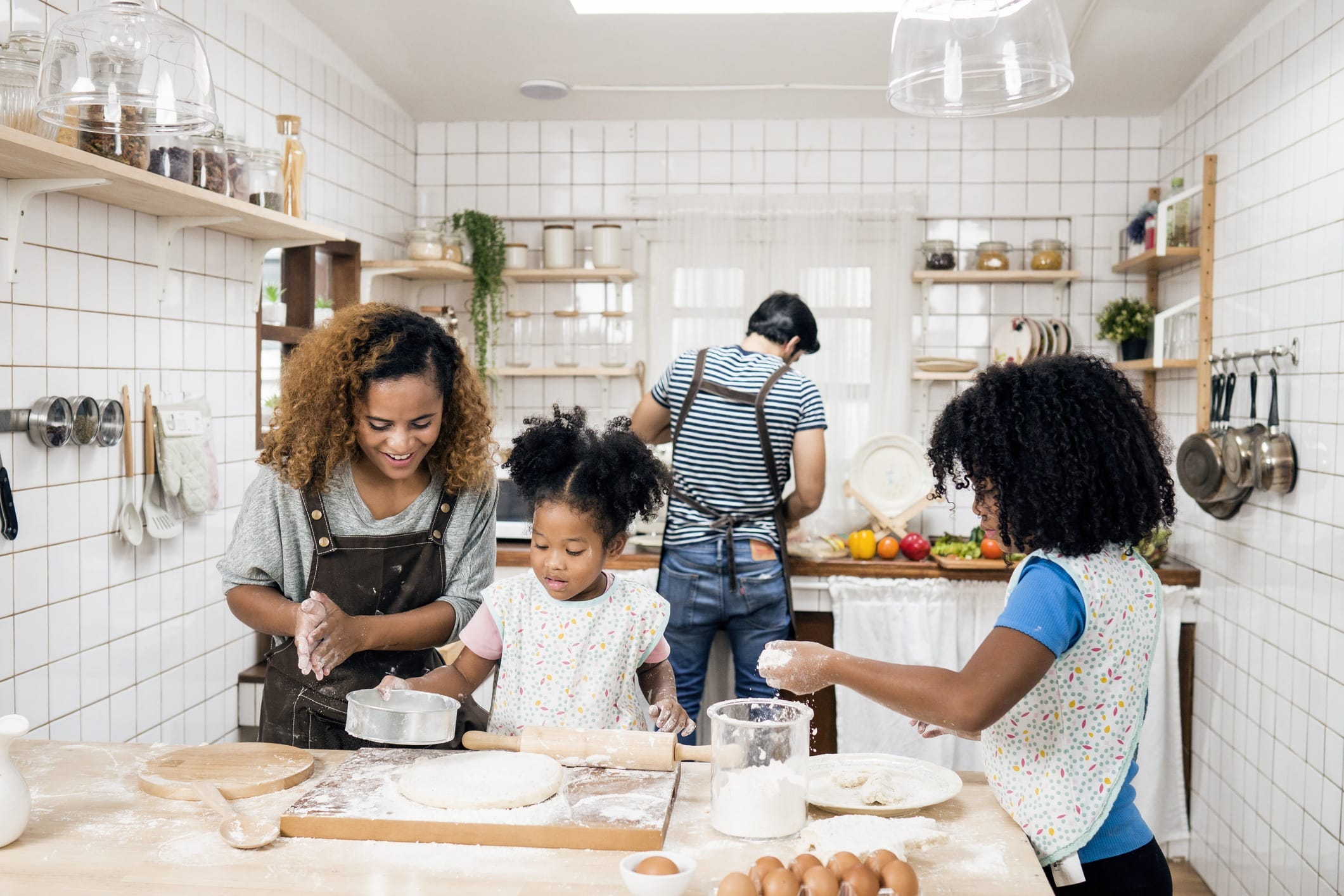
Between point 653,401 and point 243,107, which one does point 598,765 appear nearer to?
point 653,401

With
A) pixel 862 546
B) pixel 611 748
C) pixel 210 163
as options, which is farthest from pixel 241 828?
pixel 862 546

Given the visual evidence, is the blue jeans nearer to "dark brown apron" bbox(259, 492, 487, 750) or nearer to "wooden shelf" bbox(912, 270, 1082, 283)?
"dark brown apron" bbox(259, 492, 487, 750)

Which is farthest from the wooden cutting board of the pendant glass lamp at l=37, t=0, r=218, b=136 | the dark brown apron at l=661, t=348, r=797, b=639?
the dark brown apron at l=661, t=348, r=797, b=639

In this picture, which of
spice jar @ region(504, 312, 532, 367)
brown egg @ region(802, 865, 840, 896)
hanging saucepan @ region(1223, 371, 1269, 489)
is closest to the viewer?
brown egg @ region(802, 865, 840, 896)

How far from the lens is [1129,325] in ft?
11.7

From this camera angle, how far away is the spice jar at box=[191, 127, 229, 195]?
2.15 m

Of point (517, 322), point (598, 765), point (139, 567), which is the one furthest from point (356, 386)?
point (517, 322)

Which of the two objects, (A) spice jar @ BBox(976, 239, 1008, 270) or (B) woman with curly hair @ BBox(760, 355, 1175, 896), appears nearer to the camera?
(B) woman with curly hair @ BBox(760, 355, 1175, 896)

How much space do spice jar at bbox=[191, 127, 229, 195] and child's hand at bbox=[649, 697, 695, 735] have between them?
1.43 meters

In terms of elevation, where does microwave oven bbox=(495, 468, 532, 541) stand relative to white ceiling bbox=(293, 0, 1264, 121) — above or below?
below

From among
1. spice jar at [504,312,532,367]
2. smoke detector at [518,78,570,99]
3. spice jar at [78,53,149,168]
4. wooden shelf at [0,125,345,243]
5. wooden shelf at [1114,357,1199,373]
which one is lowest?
wooden shelf at [1114,357,1199,373]

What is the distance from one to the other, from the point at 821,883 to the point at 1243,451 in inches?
88.9

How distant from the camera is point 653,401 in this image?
113 inches

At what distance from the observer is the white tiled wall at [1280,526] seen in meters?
2.39
